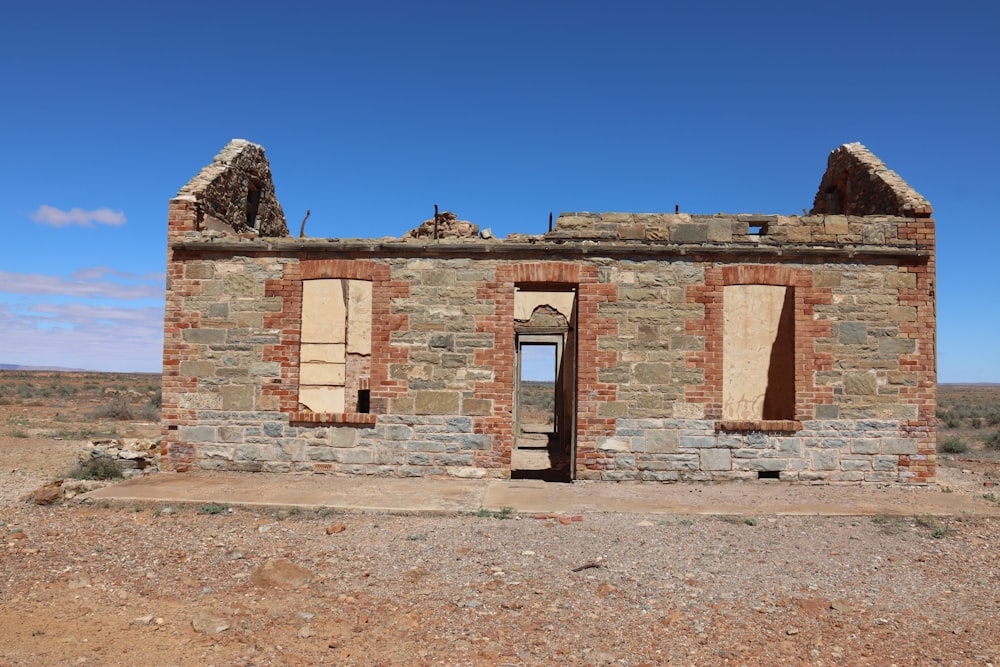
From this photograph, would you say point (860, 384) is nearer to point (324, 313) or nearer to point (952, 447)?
point (324, 313)

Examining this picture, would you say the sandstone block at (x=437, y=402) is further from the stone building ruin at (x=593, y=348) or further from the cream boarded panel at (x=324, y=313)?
the cream boarded panel at (x=324, y=313)

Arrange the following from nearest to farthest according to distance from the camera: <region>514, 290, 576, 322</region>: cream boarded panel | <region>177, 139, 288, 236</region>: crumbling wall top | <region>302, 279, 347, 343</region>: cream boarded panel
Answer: <region>302, 279, 347, 343</region>: cream boarded panel, <region>177, 139, 288, 236</region>: crumbling wall top, <region>514, 290, 576, 322</region>: cream boarded panel

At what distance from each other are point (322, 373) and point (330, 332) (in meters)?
0.63

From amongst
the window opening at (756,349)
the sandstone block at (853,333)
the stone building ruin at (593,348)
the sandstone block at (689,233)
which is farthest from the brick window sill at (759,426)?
the sandstone block at (689,233)

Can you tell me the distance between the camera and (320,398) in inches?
385

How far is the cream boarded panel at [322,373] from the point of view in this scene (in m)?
9.79

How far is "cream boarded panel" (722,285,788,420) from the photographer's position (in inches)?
383

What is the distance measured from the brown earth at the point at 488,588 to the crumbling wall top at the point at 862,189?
4.78m

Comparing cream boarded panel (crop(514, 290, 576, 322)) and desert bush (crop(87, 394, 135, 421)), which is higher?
cream boarded panel (crop(514, 290, 576, 322))

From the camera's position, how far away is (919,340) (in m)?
9.56

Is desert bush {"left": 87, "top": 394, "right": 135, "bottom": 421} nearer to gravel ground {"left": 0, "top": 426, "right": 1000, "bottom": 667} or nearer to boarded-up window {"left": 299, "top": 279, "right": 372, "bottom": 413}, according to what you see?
boarded-up window {"left": 299, "top": 279, "right": 372, "bottom": 413}

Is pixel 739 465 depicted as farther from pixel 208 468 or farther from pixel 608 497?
pixel 208 468

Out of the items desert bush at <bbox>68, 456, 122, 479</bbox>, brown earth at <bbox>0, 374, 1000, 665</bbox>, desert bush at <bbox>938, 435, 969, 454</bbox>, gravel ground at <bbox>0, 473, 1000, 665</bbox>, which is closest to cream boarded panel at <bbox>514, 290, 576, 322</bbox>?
brown earth at <bbox>0, 374, 1000, 665</bbox>

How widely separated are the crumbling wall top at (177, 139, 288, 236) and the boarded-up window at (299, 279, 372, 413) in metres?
2.18
